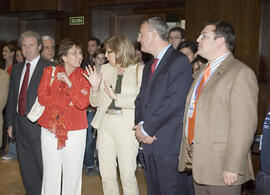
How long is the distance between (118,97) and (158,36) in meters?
0.66

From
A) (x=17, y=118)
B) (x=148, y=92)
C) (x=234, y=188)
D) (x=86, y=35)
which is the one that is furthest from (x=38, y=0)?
(x=234, y=188)

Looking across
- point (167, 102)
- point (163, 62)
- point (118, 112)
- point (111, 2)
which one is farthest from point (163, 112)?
point (111, 2)

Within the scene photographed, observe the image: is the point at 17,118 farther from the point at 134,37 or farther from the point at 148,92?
the point at 134,37

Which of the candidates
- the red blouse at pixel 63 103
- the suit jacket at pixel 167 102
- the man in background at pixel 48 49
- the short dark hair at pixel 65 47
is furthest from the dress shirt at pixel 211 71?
the man in background at pixel 48 49

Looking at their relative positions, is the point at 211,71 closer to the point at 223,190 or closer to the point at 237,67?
the point at 237,67

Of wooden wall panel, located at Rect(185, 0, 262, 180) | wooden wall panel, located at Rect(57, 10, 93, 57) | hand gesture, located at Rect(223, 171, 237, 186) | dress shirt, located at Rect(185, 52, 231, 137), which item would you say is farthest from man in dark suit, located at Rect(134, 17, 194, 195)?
wooden wall panel, located at Rect(57, 10, 93, 57)

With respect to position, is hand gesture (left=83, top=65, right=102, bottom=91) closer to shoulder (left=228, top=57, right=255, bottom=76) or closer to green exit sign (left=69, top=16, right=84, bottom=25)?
shoulder (left=228, top=57, right=255, bottom=76)

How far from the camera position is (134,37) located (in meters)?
7.04

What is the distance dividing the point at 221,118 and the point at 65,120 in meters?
1.55

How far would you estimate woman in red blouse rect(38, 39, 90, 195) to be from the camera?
3129 millimetres

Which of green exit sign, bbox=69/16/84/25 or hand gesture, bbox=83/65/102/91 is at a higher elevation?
green exit sign, bbox=69/16/84/25

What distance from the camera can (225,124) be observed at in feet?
7.14

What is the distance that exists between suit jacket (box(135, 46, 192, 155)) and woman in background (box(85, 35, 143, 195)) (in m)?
0.40

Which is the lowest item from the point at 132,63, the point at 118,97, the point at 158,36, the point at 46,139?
the point at 46,139
